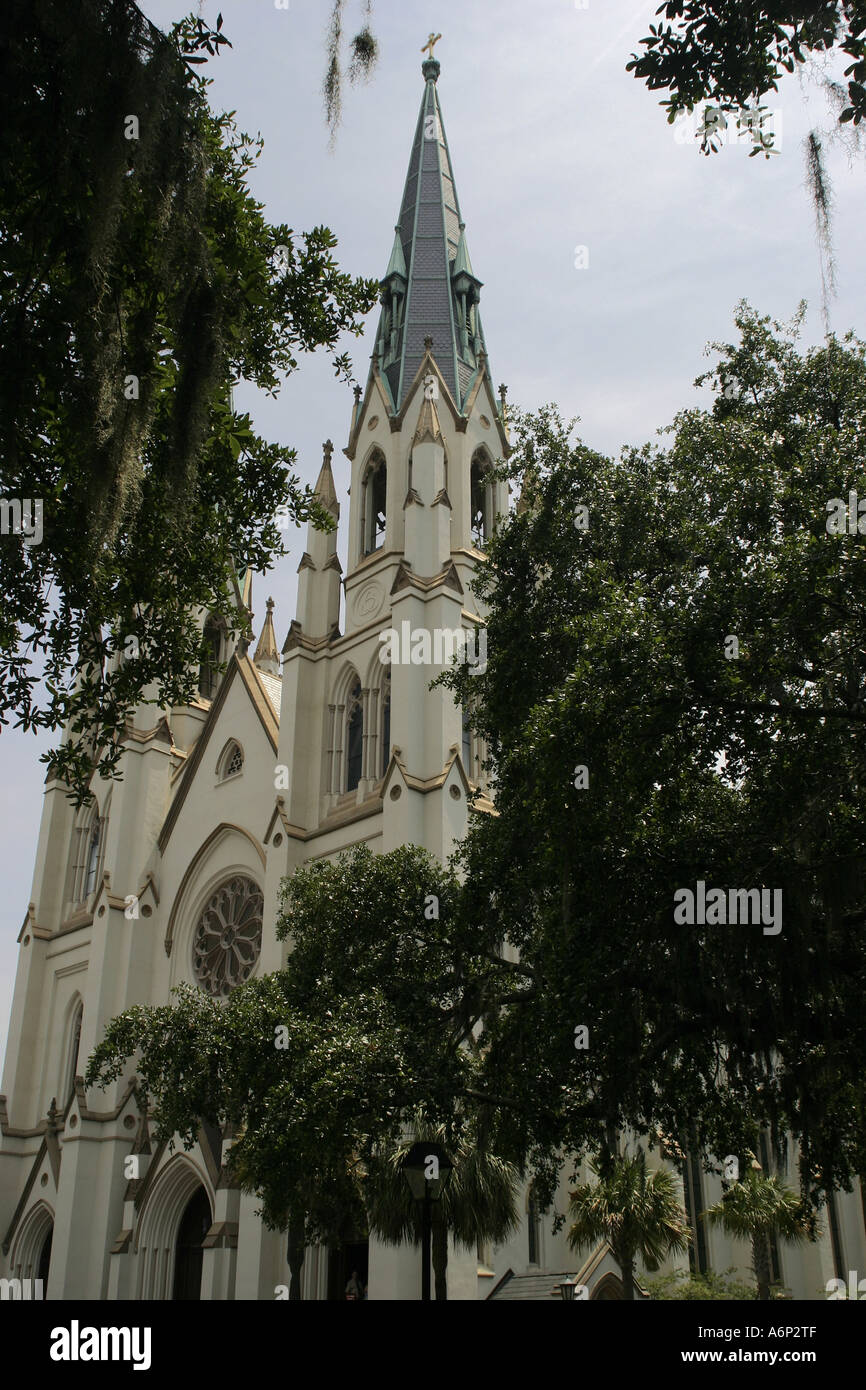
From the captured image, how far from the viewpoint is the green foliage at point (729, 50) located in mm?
7816

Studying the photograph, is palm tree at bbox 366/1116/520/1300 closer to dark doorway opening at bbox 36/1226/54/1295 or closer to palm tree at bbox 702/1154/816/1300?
palm tree at bbox 702/1154/816/1300

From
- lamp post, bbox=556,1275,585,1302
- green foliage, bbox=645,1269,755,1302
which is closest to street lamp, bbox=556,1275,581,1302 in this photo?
lamp post, bbox=556,1275,585,1302

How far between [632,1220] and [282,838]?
1243 centimetres

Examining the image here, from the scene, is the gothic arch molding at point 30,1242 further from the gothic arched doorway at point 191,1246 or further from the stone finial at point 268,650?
the stone finial at point 268,650

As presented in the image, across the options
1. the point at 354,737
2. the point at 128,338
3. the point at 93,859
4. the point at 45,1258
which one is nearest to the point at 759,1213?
the point at 354,737

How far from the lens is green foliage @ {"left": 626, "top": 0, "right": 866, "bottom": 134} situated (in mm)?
7816

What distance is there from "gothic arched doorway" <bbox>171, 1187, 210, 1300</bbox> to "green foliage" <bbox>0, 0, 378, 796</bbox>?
64.6 feet

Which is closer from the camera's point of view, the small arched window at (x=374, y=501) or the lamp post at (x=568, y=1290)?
the lamp post at (x=568, y=1290)

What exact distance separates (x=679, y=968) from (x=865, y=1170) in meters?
2.65

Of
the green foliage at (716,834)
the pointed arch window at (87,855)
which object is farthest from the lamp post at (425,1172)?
the pointed arch window at (87,855)

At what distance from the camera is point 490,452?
108ft

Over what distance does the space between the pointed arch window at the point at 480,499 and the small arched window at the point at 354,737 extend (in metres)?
6.06

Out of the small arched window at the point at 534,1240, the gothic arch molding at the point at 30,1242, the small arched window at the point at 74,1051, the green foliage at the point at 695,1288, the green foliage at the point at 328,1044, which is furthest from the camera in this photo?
the small arched window at the point at 74,1051

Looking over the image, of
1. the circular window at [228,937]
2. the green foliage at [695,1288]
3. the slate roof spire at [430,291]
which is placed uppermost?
the slate roof spire at [430,291]
